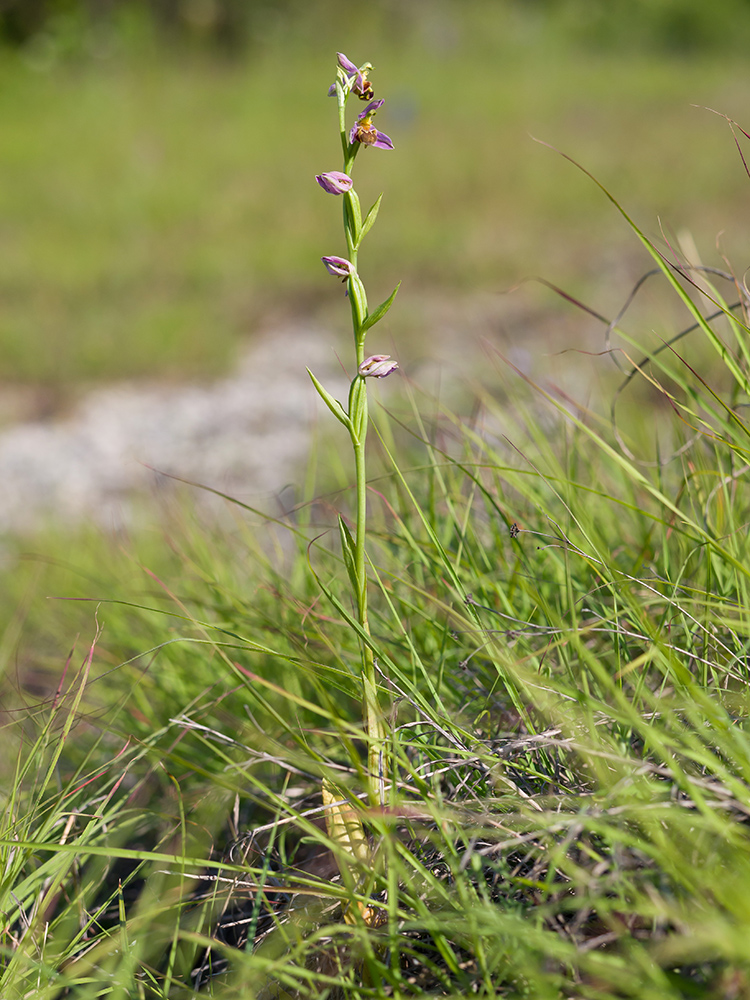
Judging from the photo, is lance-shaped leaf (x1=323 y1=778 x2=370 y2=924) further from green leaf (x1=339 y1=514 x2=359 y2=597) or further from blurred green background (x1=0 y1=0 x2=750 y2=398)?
blurred green background (x1=0 y1=0 x2=750 y2=398)

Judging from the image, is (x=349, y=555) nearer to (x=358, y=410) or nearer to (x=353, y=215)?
(x=358, y=410)

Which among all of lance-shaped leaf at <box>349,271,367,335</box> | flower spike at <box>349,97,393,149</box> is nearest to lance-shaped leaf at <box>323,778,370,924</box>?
lance-shaped leaf at <box>349,271,367,335</box>

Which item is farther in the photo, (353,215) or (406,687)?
(406,687)

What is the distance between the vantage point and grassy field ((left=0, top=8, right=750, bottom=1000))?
2.49 feet

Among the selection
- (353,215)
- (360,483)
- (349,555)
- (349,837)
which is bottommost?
(349,837)

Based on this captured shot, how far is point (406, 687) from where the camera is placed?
3.58 feet

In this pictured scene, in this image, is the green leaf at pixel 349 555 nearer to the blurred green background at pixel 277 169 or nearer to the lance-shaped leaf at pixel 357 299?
the lance-shaped leaf at pixel 357 299

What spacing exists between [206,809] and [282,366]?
13.5 feet

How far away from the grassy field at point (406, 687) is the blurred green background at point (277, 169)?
7cm

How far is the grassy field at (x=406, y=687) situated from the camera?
760mm

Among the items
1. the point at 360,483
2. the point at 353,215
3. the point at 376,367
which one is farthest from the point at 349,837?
the point at 353,215

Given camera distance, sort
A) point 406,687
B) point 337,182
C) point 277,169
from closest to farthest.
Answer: point 337,182
point 406,687
point 277,169

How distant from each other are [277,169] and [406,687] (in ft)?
24.0

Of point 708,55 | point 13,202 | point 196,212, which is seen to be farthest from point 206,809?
point 708,55
